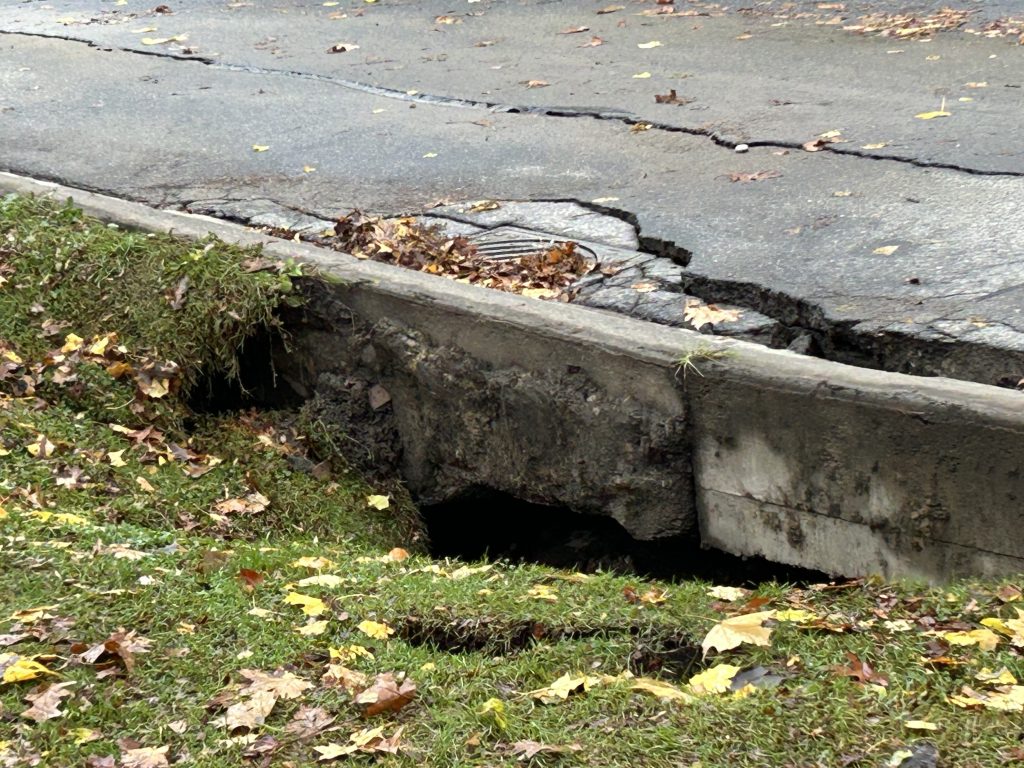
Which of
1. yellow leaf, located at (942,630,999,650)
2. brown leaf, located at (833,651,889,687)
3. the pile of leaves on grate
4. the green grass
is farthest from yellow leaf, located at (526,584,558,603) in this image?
the pile of leaves on grate

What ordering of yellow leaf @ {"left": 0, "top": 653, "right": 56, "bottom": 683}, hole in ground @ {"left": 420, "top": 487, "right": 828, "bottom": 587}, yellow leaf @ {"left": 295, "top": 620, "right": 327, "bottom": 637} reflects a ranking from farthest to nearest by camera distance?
hole in ground @ {"left": 420, "top": 487, "right": 828, "bottom": 587} < yellow leaf @ {"left": 295, "top": 620, "right": 327, "bottom": 637} < yellow leaf @ {"left": 0, "top": 653, "right": 56, "bottom": 683}

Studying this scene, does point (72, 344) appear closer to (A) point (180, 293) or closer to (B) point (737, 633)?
(A) point (180, 293)

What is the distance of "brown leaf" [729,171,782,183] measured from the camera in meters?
6.31

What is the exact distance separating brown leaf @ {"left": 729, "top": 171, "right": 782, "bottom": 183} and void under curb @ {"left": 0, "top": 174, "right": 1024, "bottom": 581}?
184cm

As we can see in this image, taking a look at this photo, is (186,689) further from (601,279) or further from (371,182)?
(371,182)

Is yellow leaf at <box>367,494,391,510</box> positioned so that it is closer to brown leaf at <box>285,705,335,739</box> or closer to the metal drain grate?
the metal drain grate

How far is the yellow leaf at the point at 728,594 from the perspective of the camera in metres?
3.89

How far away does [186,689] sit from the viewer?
3398 millimetres

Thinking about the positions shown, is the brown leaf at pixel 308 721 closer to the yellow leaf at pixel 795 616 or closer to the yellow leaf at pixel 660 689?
the yellow leaf at pixel 660 689

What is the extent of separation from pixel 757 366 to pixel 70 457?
8.17 feet

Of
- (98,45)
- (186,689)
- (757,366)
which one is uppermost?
(98,45)

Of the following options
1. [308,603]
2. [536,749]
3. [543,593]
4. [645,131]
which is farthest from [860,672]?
[645,131]

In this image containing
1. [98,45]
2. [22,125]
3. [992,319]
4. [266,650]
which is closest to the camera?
[266,650]

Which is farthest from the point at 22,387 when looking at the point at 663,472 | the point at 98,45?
the point at 98,45
